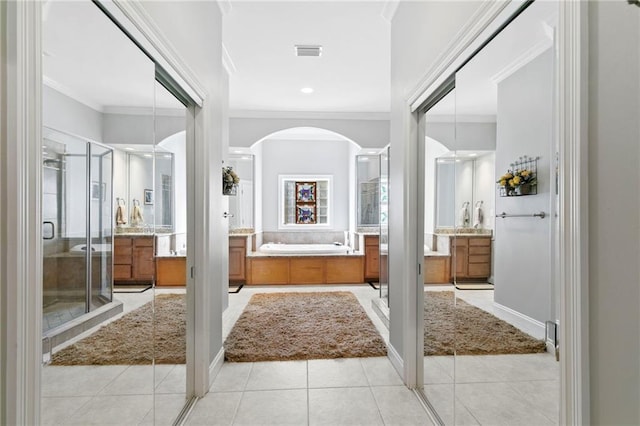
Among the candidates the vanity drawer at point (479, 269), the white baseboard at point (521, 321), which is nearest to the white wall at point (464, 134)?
the vanity drawer at point (479, 269)

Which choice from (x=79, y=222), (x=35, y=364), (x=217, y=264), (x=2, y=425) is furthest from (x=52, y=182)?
(x=217, y=264)

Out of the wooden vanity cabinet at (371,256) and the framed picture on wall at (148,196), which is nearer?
the framed picture on wall at (148,196)

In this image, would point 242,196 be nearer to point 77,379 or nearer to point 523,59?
point 77,379

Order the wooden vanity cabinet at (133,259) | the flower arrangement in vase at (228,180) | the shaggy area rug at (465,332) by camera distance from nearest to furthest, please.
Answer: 1. the shaggy area rug at (465,332)
2. the wooden vanity cabinet at (133,259)
3. the flower arrangement in vase at (228,180)

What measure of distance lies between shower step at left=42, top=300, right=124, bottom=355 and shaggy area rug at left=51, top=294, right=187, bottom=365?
3 centimetres

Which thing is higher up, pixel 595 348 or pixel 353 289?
pixel 595 348

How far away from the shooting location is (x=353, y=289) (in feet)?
17.6

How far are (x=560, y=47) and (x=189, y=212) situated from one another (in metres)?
2.02

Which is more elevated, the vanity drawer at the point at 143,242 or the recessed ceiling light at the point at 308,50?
the recessed ceiling light at the point at 308,50

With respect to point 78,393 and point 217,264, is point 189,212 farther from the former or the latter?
point 78,393

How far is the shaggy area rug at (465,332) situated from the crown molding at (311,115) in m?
3.75

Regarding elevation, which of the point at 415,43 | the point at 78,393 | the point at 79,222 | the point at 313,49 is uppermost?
the point at 313,49

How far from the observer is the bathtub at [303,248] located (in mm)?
5897

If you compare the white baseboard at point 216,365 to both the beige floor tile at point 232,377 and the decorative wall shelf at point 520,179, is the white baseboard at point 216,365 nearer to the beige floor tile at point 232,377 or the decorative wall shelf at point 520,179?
the beige floor tile at point 232,377
